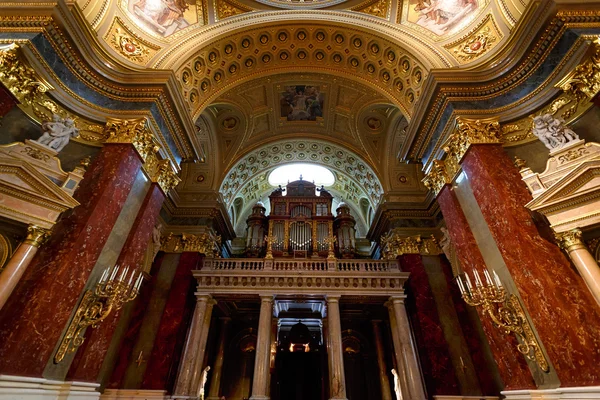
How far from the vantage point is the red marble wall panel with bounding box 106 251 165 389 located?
8914mm

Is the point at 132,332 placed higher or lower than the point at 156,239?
lower

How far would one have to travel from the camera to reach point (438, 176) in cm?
790

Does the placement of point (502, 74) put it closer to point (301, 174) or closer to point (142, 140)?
point (142, 140)

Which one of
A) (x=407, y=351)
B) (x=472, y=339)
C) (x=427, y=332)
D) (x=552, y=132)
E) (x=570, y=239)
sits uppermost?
(x=552, y=132)

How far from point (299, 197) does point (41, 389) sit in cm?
1226

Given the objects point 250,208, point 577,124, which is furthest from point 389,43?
point 250,208

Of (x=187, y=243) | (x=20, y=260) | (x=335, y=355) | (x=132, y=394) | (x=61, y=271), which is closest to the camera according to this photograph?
(x=20, y=260)

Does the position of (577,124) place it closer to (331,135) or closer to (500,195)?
(500,195)

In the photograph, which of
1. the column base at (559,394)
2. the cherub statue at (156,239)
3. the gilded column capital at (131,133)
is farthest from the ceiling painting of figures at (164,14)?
the column base at (559,394)

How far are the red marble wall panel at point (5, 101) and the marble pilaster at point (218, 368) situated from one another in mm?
10157

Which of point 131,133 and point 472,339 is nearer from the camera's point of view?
point 131,133

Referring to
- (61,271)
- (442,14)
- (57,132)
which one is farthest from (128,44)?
(442,14)

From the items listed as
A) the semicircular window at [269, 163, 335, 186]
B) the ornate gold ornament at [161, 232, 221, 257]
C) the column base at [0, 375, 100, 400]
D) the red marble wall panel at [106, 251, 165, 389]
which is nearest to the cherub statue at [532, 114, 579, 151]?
the column base at [0, 375, 100, 400]

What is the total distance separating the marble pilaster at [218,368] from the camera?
11.3 m
